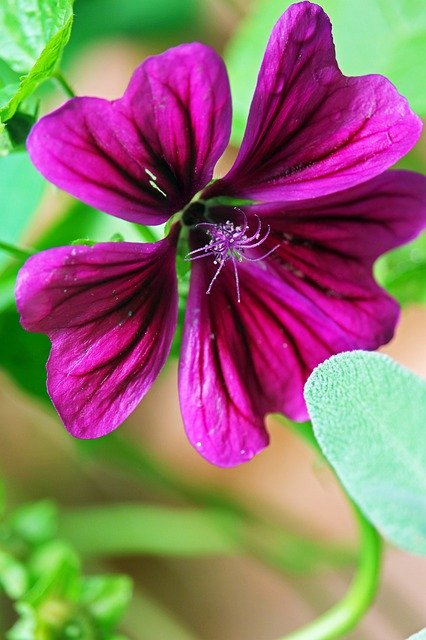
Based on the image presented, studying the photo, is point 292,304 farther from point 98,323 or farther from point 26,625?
point 26,625

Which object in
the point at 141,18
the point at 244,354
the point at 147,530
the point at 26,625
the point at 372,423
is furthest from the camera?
the point at 141,18

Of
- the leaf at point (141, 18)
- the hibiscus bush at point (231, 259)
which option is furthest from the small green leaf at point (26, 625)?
the leaf at point (141, 18)

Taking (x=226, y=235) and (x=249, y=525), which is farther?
(x=249, y=525)

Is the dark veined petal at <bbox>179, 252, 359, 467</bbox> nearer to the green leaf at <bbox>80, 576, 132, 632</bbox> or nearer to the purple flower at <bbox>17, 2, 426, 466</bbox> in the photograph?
the purple flower at <bbox>17, 2, 426, 466</bbox>

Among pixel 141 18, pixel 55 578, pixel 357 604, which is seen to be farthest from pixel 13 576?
pixel 141 18

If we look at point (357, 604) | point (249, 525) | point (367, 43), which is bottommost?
point (249, 525)

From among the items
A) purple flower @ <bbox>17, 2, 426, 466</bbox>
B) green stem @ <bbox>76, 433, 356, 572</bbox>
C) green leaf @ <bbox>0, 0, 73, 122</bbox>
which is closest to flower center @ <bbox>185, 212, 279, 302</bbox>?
purple flower @ <bbox>17, 2, 426, 466</bbox>

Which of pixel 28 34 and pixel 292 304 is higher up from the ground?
pixel 28 34
